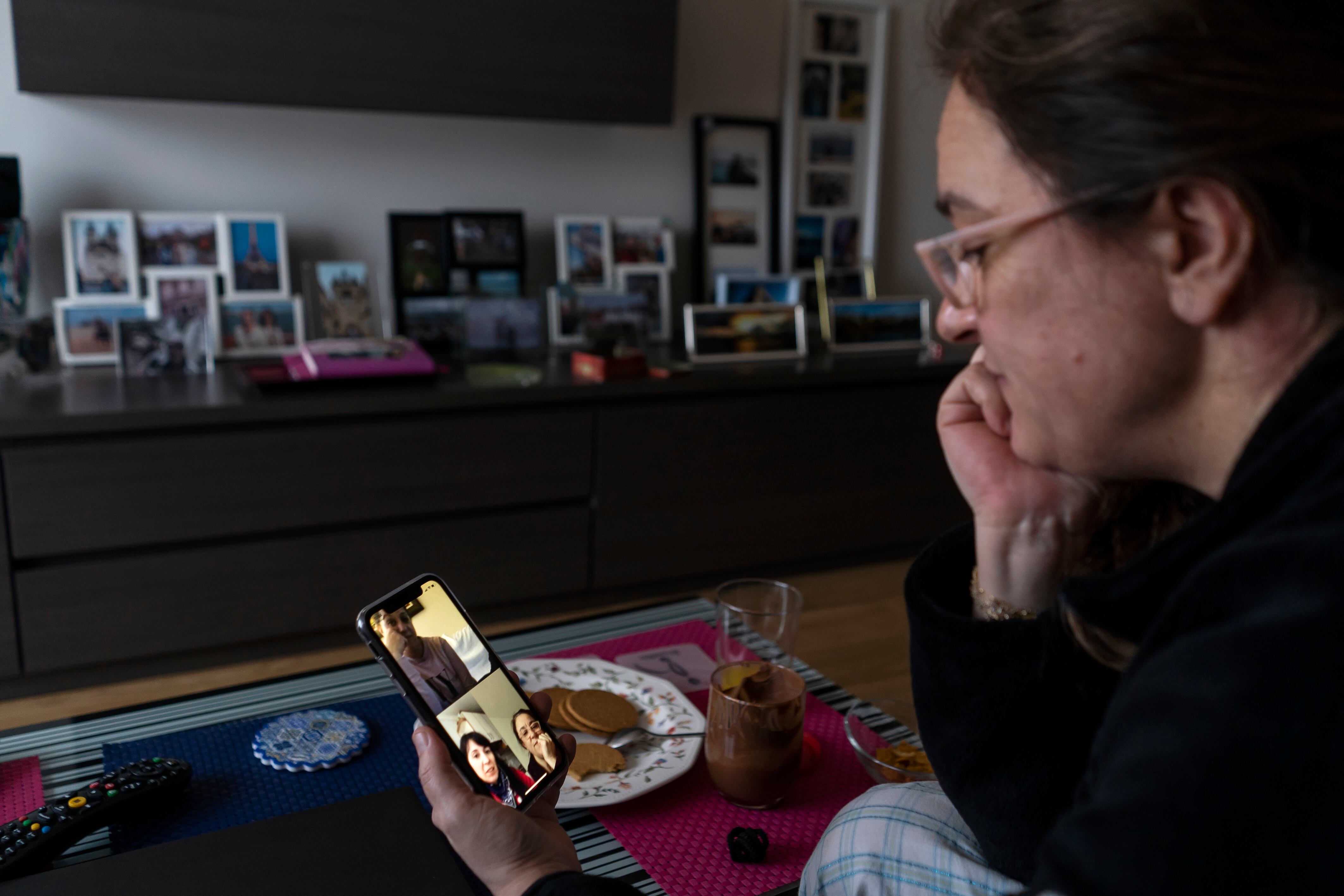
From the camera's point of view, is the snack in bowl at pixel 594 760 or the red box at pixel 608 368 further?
the red box at pixel 608 368

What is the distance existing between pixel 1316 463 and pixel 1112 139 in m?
0.21

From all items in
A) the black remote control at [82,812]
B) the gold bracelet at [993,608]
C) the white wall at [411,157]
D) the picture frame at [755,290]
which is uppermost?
the white wall at [411,157]

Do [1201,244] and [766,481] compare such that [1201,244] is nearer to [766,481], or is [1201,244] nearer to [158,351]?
[766,481]

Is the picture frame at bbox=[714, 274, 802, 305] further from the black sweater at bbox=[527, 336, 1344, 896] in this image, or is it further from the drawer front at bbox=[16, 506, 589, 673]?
the black sweater at bbox=[527, 336, 1344, 896]

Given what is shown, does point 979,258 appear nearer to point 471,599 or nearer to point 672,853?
point 672,853

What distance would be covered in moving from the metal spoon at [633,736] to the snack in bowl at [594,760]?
0.02 m

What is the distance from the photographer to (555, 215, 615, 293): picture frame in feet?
9.06

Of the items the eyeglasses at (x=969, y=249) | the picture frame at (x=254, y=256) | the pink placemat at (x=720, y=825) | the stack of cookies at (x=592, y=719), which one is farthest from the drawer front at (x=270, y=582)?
the eyeglasses at (x=969, y=249)

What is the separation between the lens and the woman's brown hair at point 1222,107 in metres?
0.55

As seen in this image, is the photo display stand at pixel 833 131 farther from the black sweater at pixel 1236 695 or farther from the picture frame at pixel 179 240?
the black sweater at pixel 1236 695

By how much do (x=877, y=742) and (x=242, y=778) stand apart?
64 centimetres

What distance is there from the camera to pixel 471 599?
226cm

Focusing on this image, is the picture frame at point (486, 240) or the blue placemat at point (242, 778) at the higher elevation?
the picture frame at point (486, 240)

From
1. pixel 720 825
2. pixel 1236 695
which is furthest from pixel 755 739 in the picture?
pixel 1236 695
